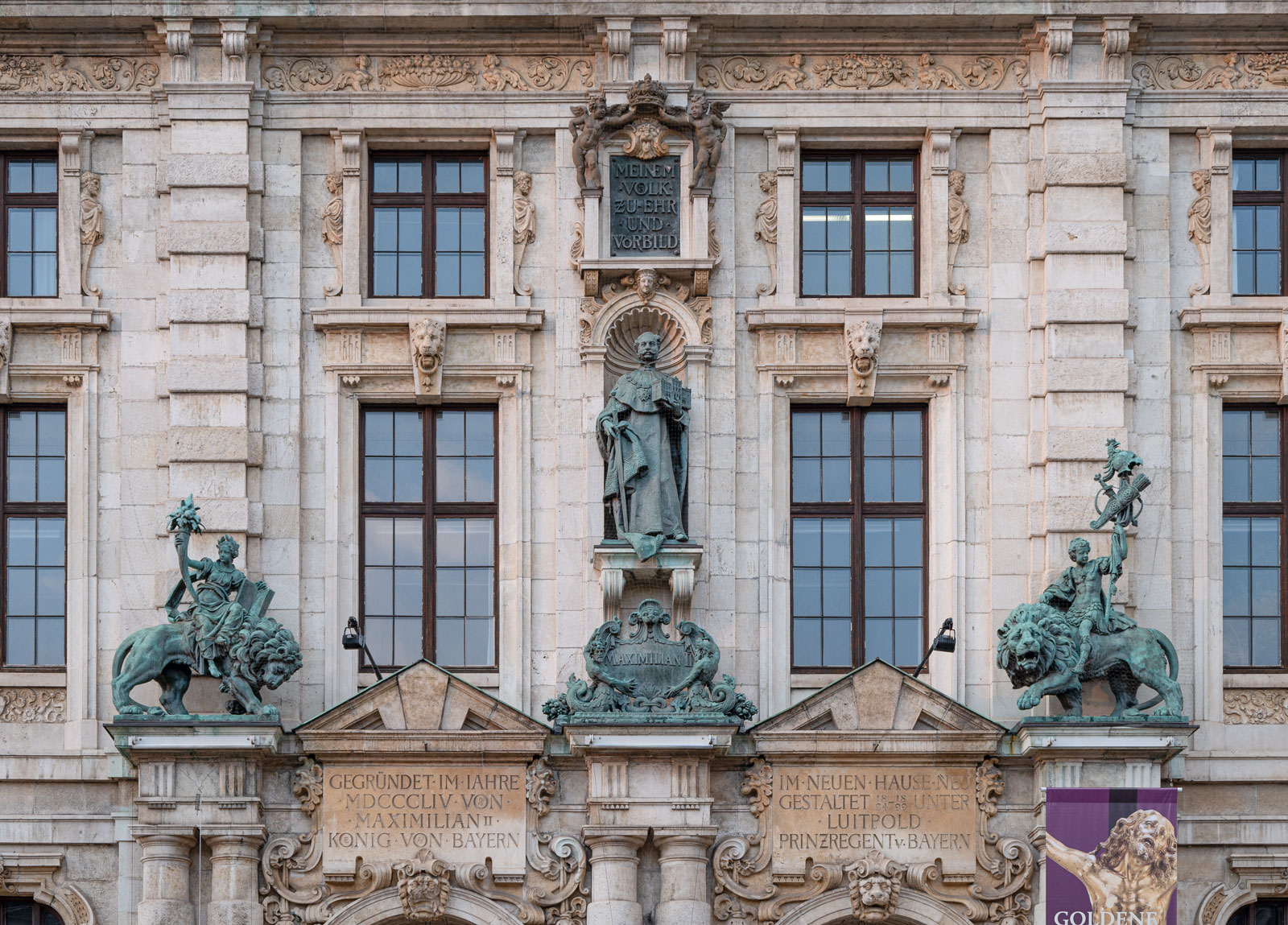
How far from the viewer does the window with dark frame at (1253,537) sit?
93.1 feet

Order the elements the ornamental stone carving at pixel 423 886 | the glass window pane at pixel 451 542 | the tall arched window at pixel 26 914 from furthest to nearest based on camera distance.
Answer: the glass window pane at pixel 451 542 → the tall arched window at pixel 26 914 → the ornamental stone carving at pixel 423 886

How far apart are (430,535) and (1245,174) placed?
9488mm

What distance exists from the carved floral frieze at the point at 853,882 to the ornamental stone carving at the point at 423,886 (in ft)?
8.79

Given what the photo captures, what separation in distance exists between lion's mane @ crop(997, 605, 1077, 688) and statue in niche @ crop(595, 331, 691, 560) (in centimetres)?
340

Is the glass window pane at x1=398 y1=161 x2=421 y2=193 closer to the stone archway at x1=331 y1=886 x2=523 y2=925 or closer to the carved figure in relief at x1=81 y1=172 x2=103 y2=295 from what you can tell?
the carved figure in relief at x1=81 y1=172 x2=103 y2=295

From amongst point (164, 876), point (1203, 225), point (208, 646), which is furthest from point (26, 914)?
point (1203, 225)

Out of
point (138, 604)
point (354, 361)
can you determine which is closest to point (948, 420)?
point (354, 361)

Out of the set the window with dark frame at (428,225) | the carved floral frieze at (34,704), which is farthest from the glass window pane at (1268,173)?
the carved floral frieze at (34,704)

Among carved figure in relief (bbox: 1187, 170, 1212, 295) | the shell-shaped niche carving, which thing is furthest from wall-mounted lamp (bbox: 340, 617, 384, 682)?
carved figure in relief (bbox: 1187, 170, 1212, 295)

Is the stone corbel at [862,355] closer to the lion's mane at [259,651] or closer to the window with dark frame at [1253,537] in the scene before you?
the window with dark frame at [1253,537]

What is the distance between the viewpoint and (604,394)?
28.5 metres

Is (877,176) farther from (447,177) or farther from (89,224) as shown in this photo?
(89,224)

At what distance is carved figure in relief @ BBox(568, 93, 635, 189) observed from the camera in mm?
28594

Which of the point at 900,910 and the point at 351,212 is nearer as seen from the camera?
the point at 900,910
